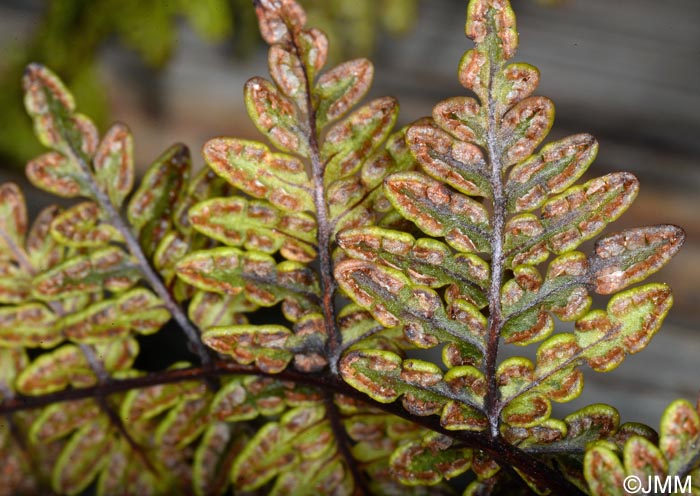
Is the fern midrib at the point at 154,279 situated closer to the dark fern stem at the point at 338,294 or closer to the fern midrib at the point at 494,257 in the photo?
the dark fern stem at the point at 338,294

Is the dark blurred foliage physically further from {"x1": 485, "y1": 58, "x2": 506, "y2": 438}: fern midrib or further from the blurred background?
{"x1": 485, "y1": 58, "x2": 506, "y2": 438}: fern midrib

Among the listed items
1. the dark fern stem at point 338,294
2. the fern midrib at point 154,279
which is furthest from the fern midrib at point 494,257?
the fern midrib at point 154,279

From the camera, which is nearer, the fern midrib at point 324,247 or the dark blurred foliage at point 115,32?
the fern midrib at point 324,247

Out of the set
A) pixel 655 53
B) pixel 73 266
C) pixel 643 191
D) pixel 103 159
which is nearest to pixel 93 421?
pixel 73 266

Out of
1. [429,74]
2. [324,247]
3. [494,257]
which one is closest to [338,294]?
[324,247]

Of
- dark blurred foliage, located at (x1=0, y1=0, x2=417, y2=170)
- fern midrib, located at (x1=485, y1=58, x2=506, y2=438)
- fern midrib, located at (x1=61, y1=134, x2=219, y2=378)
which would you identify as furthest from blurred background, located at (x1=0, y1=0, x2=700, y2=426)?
fern midrib, located at (x1=485, y1=58, x2=506, y2=438)

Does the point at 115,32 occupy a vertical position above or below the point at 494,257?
above

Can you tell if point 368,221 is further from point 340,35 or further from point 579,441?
point 340,35

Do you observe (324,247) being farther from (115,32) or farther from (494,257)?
(115,32)

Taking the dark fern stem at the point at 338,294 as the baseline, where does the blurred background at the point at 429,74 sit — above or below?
above
